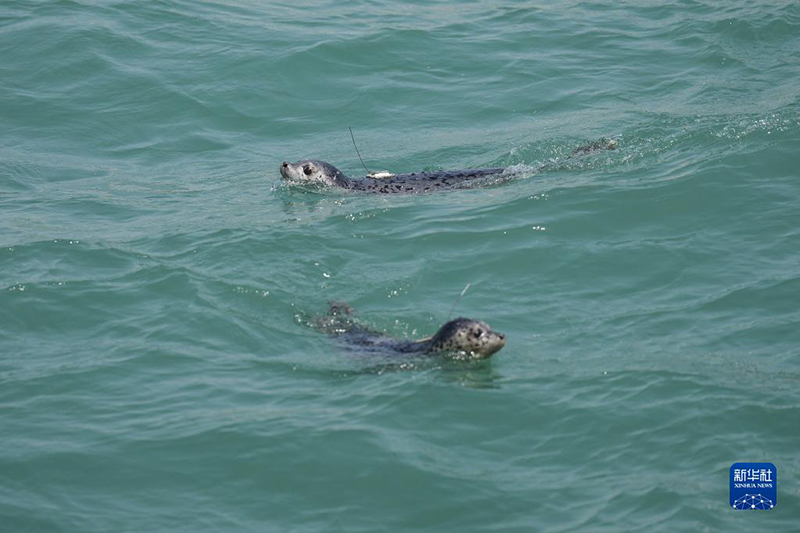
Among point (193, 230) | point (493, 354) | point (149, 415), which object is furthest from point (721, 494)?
point (193, 230)

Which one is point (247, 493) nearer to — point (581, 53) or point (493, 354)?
point (493, 354)

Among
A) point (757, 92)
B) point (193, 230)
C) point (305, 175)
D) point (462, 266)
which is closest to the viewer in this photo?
point (462, 266)

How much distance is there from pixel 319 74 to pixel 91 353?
8.41m

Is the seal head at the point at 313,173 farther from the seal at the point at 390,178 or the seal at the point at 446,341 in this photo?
the seal at the point at 446,341

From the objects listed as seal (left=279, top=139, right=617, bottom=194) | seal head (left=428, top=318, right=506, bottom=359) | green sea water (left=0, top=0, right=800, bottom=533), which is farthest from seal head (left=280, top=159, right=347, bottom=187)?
seal head (left=428, top=318, right=506, bottom=359)

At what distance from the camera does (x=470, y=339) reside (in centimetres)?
869

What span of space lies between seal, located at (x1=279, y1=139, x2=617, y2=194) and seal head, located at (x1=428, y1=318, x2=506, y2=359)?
4.31 meters

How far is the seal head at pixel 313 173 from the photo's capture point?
1318 cm

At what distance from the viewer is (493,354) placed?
29.3ft
